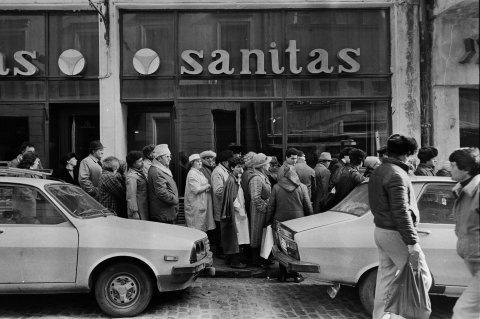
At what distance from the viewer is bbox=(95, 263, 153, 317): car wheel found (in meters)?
5.59

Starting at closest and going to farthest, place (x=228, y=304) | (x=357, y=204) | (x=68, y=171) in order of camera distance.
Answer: (x=357, y=204) → (x=228, y=304) → (x=68, y=171)

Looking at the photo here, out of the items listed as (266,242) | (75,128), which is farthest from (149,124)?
(266,242)

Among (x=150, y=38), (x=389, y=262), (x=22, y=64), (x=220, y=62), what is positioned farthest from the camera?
(x=150, y=38)

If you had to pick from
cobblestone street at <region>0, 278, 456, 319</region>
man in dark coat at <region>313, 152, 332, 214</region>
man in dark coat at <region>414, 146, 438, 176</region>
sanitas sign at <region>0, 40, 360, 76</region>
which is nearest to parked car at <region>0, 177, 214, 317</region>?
cobblestone street at <region>0, 278, 456, 319</region>

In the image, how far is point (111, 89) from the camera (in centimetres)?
1057

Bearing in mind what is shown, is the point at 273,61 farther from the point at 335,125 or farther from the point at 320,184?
the point at 320,184

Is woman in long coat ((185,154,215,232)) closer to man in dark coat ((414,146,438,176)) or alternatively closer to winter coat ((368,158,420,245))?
man in dark coat ((414,146,438,176))

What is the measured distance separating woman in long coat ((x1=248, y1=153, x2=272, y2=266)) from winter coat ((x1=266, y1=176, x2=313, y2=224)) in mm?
294

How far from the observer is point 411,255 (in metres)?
4.47

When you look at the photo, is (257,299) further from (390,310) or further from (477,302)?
(477,302)

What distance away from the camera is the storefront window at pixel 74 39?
10.7 meters

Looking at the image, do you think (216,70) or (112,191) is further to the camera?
(216,70)

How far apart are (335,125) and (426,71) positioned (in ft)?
7.23

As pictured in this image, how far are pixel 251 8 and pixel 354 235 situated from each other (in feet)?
22.1
